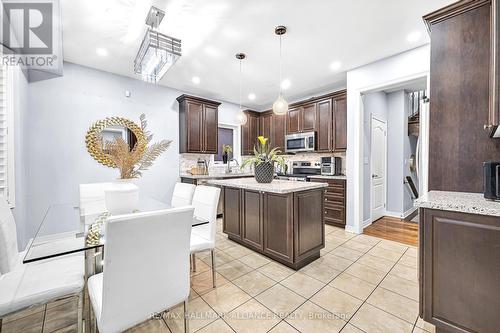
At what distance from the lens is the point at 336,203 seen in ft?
12.6

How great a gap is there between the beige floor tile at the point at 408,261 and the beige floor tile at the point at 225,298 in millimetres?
1919

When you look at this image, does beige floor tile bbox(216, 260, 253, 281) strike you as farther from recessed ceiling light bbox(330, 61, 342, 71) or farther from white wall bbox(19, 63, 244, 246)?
recessed ceiling light bbox(330, 61, 342, 71)

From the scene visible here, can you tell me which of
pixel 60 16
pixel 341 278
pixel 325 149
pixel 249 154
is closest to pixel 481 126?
pixel 341 278

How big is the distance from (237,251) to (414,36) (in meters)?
3.52

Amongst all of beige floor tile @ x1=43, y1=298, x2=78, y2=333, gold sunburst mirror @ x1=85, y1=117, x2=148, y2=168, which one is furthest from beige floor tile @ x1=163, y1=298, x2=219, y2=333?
gold sunburst mirror @ x1=85, y1=117, x2=148, y2=168

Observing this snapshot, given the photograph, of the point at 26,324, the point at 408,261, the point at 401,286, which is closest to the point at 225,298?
the point at 26,324

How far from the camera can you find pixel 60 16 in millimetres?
2152

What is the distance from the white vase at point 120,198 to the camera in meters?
1.69

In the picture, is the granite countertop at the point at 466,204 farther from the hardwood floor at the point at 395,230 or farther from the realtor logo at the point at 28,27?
the realtor logo at the point at 28,27

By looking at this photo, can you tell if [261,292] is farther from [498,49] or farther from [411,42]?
[411,42]

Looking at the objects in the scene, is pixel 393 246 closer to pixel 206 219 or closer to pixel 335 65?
pixel 206 219

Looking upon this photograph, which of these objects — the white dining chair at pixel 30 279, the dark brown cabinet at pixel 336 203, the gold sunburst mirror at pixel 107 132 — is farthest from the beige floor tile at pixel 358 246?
the gold sunburst mirror at pixel 107 132

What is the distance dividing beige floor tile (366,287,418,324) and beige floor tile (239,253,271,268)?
3.64 feet

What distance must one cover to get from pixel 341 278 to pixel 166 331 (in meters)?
1.68
